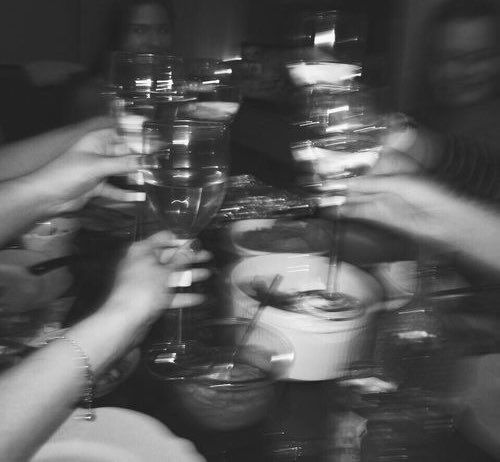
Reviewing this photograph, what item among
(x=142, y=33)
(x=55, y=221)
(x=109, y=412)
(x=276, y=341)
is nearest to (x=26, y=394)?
(x=109, y=412)

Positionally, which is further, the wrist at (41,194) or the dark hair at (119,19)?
the dark hair at (119,19)

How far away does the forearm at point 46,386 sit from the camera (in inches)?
14.7

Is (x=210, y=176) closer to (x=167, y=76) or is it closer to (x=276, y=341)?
(x=276, y=341)

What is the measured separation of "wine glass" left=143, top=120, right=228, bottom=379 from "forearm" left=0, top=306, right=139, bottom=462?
0.08m

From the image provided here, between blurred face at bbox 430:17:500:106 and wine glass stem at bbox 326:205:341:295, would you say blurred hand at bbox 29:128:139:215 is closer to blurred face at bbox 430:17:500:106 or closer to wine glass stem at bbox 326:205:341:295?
wine glass stem at bbox 326:205:341:295

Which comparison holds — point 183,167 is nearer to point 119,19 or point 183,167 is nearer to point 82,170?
point 82,170

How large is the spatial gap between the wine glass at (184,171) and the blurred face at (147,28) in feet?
4.64

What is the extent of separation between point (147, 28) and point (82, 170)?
1.33 m

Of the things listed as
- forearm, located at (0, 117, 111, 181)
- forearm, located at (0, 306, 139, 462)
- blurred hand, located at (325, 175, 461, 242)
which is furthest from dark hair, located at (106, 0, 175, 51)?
forearm, located at (0, 306, 139, 462)

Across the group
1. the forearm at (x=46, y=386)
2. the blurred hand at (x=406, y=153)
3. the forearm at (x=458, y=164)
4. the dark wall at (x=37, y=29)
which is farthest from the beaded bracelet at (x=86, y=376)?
the dark wall at (x=37, y=29)

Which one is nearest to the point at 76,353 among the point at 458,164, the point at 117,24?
the point at 458,164

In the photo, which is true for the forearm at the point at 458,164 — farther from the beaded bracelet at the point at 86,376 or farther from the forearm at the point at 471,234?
the beaded bracelet at the point at 86,376

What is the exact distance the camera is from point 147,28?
184cm

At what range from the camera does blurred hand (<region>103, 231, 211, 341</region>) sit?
45 centimetres
